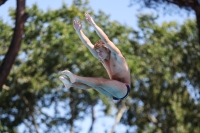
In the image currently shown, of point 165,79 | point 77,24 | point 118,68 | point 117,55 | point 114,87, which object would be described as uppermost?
point 77,24

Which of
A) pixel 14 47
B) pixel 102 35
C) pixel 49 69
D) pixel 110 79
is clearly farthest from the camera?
pixel 49 69

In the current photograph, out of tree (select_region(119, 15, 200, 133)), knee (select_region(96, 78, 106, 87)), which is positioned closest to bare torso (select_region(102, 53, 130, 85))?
knee (select_region(96, 78, 106, 87))

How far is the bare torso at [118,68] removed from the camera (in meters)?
6.76

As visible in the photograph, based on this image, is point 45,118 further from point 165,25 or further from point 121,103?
point 165,25

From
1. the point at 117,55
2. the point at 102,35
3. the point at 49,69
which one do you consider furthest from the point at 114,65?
the point at 49,69

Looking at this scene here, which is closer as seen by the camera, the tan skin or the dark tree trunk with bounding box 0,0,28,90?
the tan skin

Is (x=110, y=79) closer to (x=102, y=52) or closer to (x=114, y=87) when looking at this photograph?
(x=114, y=87)

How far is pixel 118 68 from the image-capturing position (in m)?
6.80

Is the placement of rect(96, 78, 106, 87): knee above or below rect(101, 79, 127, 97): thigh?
above

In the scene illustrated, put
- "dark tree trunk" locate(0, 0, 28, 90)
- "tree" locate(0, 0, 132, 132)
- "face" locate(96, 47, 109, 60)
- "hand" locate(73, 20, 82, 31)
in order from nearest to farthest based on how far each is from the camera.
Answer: "face" locate(96, 47, 109, 60), "hand" locate(73, 20, 82, 31), "dark tree trunk" locate(0, 0, 28, 90), "tree" locate(0, 0, 132, 132)

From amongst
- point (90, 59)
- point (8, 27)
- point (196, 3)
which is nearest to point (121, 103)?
point (90, 59)

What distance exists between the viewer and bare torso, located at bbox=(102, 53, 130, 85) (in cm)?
676

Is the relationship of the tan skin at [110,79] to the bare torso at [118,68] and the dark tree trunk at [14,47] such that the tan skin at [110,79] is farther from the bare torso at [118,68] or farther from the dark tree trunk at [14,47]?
the dark tree trunk at [14,47]

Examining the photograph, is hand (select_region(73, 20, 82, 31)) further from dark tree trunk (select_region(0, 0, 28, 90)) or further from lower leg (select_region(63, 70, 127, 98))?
dark tree trunk (select_region(0, 0, 28, 90))
